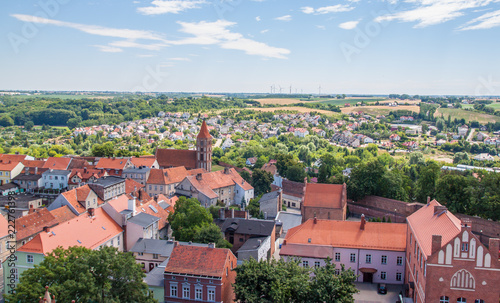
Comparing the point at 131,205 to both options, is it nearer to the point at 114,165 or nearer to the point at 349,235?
the point at 349,235

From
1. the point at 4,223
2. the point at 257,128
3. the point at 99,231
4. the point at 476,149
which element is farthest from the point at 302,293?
the point at 257,128

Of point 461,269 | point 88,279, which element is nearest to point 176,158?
point 88,279

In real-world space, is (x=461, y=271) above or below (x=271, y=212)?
above

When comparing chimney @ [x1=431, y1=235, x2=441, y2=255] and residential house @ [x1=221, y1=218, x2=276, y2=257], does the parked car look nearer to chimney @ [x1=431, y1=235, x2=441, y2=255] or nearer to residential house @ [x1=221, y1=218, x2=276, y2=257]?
chimney @ [x1=431, y1=235, x2=441, y2=255]

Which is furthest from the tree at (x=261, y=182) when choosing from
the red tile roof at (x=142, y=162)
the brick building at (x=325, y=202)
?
the brick building at (x=325, y=202)


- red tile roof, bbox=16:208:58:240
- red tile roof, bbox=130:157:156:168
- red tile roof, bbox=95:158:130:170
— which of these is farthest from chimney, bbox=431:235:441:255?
red tile roof, bbox=130:157:156:168

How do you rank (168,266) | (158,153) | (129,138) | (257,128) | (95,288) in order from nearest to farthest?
(95,288) < (168,266) < (158,153) < (129,138) < (257,128)

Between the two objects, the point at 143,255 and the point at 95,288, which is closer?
the point at 95,288

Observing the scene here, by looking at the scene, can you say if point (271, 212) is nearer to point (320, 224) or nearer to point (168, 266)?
point (320, 224)
